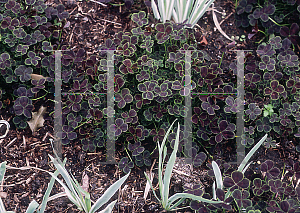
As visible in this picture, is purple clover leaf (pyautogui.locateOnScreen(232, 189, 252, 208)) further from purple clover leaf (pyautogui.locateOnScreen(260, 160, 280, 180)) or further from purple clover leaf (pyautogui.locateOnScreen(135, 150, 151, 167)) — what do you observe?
purple clover leaf (pyautogui.locateOnScreen(135, 150, 151, 167))

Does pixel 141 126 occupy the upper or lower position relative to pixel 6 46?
lower

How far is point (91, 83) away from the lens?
2.38 metres

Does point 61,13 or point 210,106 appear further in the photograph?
point 61,13

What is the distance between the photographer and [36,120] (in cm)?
229

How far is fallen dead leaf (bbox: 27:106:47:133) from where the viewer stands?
2.28 metres

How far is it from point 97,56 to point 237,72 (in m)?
1.18

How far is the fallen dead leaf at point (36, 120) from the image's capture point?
228cm

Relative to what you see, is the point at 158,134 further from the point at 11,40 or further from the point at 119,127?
the point at 11,40

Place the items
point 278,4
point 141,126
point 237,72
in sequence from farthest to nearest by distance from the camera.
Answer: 1. point 278,4
2. point 237,72
3. point 141,126

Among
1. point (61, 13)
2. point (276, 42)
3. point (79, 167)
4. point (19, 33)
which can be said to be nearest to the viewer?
point (79, 167)

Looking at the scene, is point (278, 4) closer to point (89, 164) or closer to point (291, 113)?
point (291, 113)

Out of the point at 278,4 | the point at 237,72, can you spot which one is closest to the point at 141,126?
the point at 237,72

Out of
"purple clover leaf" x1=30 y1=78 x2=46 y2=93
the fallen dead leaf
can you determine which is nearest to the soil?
the fallen dead leaf

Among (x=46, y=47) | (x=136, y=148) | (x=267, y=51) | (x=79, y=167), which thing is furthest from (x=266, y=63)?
(x=46, y=47)
